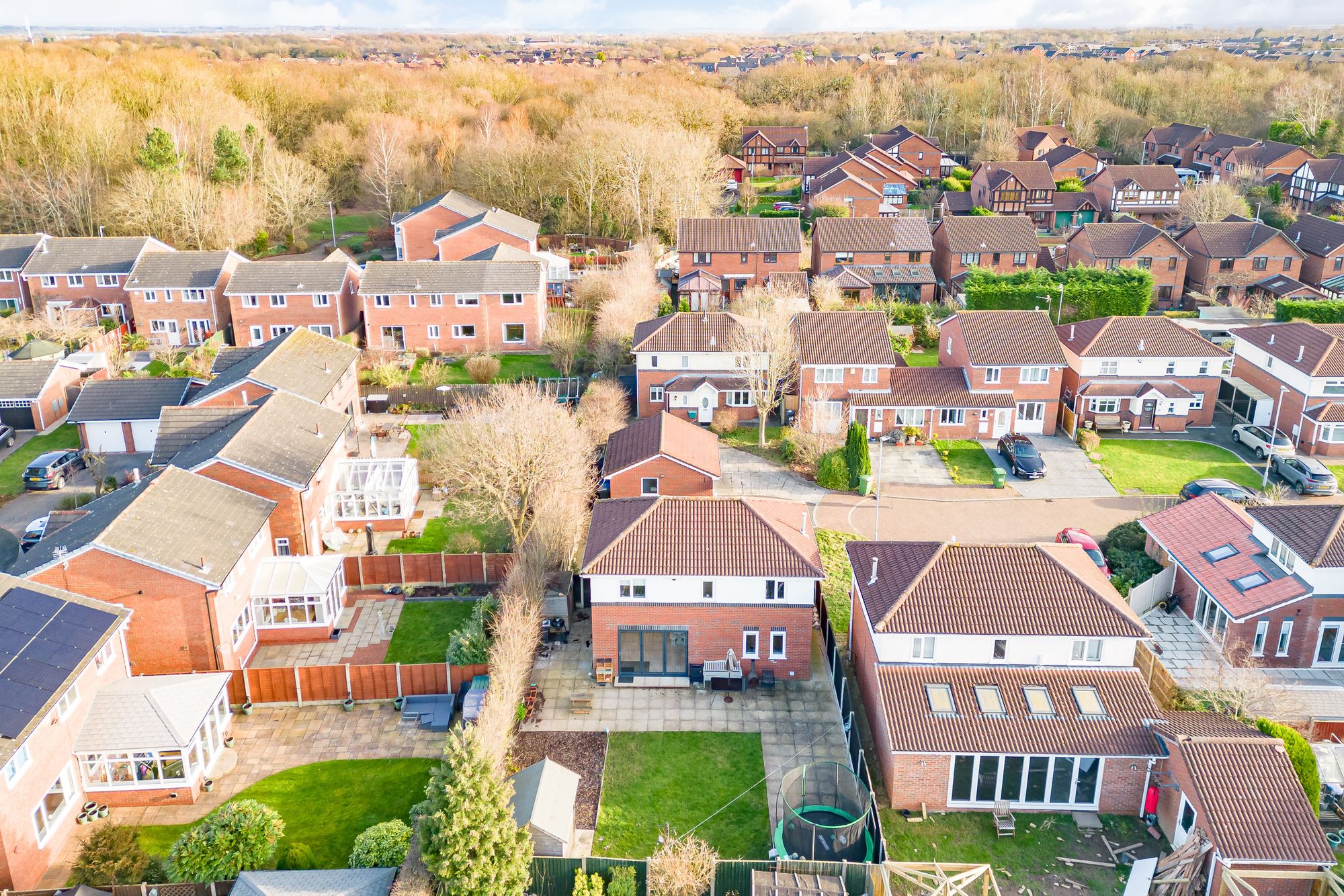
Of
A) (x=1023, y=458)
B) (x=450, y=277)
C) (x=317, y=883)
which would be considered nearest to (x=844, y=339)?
(x=1023, y=458)

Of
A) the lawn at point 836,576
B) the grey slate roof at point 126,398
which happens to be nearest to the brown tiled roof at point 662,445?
the lawn at point 836,576

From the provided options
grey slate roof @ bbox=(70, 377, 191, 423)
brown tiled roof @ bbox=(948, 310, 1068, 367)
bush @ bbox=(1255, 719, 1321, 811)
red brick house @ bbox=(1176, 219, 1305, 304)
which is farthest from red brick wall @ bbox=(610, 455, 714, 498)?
red brick house @ bbox=(1176, 219, 1305, 304)

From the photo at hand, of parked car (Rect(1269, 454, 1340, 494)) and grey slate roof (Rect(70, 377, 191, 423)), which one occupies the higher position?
grey slate roof (Rect(70, 377, 191, 423))

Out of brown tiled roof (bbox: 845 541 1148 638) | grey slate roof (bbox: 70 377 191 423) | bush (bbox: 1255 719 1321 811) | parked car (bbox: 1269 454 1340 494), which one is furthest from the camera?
grey slate roof (bbox: 70 377 191 423)

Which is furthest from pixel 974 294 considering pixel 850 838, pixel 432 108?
pixel 432 108

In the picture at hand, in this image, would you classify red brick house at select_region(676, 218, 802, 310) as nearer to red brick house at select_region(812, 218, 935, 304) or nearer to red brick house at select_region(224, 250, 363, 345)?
red brick house at select_region(812, 218, 935, 304)
